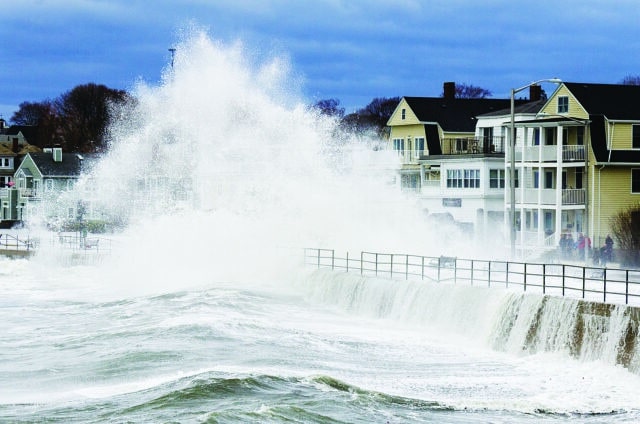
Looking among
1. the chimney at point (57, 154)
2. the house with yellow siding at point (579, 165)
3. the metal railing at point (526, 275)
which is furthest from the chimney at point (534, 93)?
the chimney at point (57, 154)

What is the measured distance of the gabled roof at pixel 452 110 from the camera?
66.9m

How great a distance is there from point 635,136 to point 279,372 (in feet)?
103

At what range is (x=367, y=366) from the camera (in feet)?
78.4

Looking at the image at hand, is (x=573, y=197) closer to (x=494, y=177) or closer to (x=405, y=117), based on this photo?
(x=494, y=177)

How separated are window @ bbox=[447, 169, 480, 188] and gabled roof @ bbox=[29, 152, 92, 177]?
54905 mm

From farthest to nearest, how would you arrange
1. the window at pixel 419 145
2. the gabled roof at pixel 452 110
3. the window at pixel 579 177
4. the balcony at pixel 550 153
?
the gabled roof at pixel 452 110 → the window at pixel 419 145 → the window at pixel 579 177 → the balcony at pixel 550 153

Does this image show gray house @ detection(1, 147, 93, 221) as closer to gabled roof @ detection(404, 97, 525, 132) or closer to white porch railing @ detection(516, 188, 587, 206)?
gabled roof @ detection(404, 97, 525, 132)

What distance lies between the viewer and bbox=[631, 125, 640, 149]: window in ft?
162

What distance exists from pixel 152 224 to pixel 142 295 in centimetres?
1545

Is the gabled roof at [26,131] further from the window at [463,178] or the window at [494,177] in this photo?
the window at [494,177]

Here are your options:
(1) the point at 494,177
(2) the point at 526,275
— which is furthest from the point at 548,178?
(2) the point at 526,275

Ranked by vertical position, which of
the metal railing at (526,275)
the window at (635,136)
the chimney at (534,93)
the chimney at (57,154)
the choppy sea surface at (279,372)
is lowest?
the choppy sea surface at (279,372)

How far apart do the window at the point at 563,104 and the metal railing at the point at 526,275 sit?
11.9 meters

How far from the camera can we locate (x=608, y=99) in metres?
50.6
